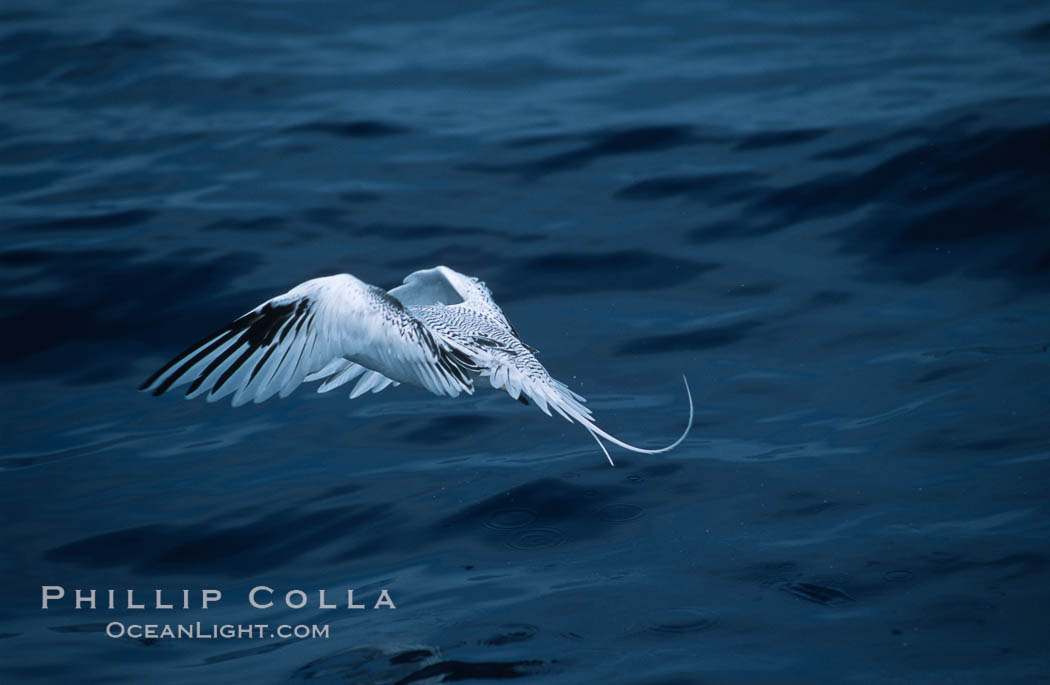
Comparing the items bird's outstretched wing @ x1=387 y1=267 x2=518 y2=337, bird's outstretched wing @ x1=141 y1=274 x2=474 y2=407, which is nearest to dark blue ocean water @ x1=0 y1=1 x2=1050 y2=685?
bird's outstretched wing @ x1=387 y1=267 x2=518 y2=337

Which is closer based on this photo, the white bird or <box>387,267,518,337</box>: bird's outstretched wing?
the white bird

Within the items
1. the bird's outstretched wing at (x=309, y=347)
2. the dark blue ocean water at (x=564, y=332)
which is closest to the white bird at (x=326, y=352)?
the bird's outstretched wing at (x=309, y=347)

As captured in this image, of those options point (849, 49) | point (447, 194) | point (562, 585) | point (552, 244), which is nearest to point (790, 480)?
point (562, 585)

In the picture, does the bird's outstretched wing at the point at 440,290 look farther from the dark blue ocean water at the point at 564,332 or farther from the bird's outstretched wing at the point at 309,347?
the bird's outstretched wing at the point at 309,347

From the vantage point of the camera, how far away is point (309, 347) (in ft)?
21.4

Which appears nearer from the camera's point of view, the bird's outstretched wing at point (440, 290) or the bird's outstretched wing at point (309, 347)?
the bird's outstretched wing at point (309, 347)

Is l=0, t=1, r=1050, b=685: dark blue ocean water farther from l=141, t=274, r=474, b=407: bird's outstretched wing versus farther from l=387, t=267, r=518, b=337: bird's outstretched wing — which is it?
l=141, t=274, r=474, b=407: bird's outstretched wing

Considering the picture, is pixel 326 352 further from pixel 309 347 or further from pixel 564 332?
pixel 564 332

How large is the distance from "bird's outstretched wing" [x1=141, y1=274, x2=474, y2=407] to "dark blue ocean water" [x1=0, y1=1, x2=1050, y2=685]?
1.40 metres

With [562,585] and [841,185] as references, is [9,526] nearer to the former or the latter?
[562,585]

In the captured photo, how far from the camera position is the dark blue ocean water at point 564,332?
6.55 metres

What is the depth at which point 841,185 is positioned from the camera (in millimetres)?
11969

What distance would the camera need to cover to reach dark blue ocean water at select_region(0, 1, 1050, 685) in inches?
258

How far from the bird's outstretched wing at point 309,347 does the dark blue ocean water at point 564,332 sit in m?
1.40
